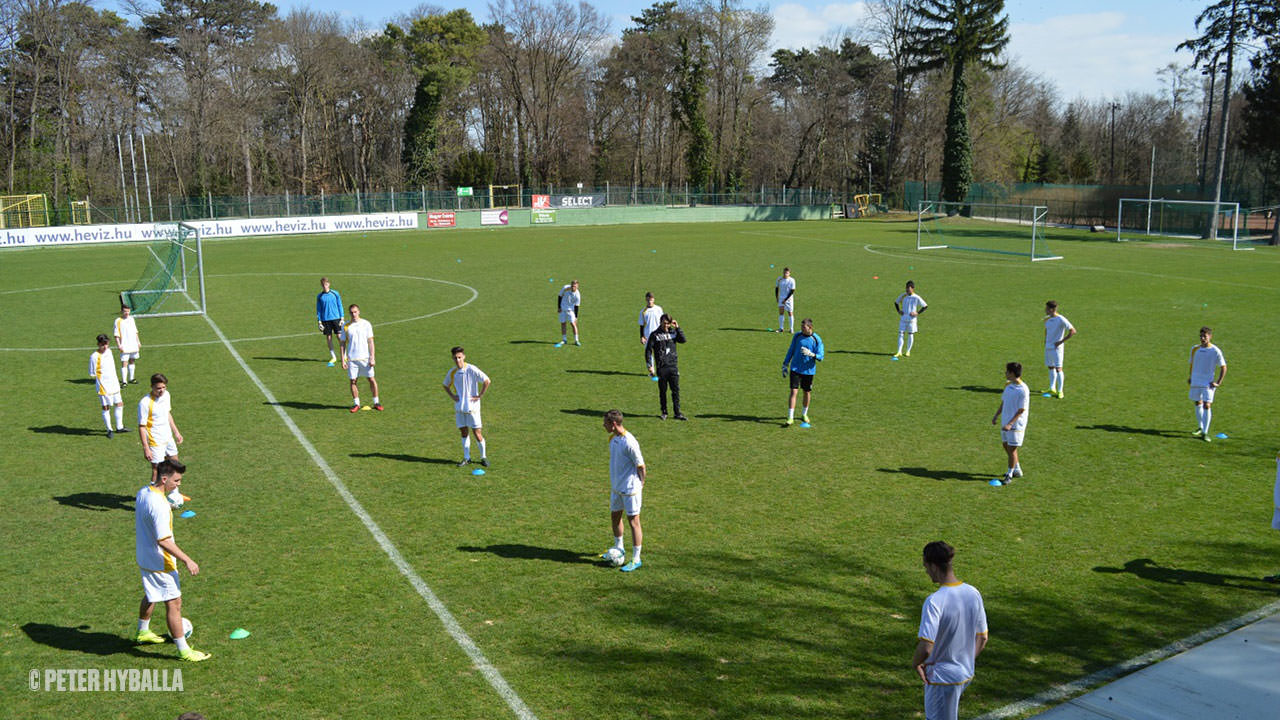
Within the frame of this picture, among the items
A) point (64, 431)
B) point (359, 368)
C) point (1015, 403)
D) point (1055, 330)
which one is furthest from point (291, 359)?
point (1055, 330)

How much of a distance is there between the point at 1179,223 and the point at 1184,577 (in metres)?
61.4

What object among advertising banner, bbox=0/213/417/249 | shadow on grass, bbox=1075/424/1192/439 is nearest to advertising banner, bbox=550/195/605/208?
advertising banner, bbox=0/213/417/249

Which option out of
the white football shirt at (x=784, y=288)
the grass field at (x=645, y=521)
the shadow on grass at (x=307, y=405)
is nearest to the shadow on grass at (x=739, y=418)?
the grass field at (x=645, y=521)

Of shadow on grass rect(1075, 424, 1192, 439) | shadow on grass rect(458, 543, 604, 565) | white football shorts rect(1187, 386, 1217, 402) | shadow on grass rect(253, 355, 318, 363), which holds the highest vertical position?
white football shorts rect(1187, 386, 1217, 402)

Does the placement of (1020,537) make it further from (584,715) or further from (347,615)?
(347,615)

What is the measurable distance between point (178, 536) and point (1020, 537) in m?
10.2

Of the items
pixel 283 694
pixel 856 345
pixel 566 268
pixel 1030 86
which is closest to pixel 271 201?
pixel 566 268

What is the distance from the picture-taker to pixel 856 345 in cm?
2286

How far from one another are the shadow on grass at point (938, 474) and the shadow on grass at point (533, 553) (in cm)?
519

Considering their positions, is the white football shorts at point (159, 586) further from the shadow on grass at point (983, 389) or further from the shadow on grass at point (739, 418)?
the shadow on grass at point (983, 389)

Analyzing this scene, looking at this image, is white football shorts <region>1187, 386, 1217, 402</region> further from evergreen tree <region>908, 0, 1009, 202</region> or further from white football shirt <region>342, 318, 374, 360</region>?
evergreen tree <region>908, 0, 1009, 202</region>

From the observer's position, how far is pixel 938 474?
520 inches

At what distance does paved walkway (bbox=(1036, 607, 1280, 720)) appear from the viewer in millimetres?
7102

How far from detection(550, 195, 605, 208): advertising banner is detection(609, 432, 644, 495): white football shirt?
6825 cm
